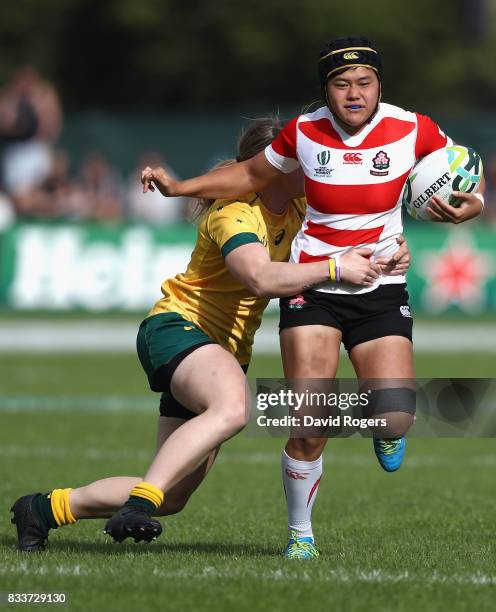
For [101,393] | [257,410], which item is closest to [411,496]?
[257,410]

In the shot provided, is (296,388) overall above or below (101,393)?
above

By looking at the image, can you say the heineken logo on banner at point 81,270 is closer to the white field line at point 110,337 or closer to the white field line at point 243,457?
the white field line at point 110,337

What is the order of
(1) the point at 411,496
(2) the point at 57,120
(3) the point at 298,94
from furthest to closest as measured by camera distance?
(3) the point at 298,94
(2) the point at 57,120
(1) the point at 411,496

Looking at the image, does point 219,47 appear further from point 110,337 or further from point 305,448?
point 305,448

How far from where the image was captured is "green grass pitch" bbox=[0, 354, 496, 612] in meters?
5.67

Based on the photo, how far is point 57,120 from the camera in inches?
902

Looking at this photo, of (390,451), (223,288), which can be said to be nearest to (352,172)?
(223,288)

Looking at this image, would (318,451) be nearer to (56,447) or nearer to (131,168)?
(56,447)

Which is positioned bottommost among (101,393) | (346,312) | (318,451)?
(101,393)

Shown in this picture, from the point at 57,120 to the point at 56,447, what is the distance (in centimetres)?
1273

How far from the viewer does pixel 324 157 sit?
21.1 feet

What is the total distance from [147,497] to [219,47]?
28019 millimetres

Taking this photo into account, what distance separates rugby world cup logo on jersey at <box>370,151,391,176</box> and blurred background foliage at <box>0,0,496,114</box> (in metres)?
26.3

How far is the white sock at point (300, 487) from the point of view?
663cm
